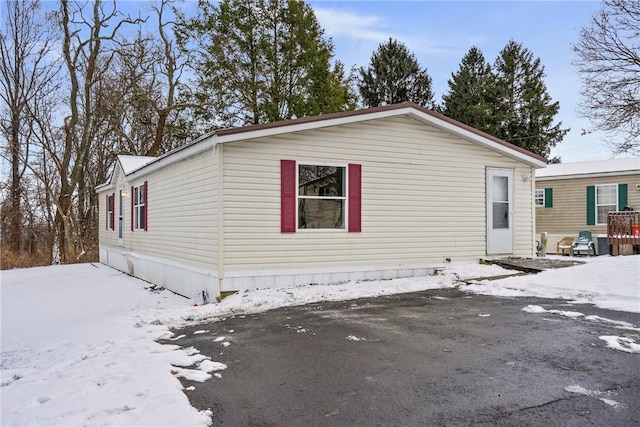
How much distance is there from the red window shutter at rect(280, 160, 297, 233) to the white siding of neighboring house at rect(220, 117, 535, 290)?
0.30 ft

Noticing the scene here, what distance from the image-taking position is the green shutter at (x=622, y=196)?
15.6 metres

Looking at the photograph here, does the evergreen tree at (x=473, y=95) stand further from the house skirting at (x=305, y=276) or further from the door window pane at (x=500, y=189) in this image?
the house skirting at (x=305, y=276)

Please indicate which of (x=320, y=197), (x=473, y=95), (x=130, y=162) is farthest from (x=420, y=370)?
(x=473, y=95)

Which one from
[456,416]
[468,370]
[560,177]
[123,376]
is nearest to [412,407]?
[456,416]

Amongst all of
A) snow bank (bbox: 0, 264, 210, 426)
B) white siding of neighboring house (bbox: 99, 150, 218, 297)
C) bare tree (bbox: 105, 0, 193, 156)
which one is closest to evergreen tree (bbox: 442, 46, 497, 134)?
bare tree (bbox: 105, 0, 193, 156)

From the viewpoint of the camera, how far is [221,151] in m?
7.59

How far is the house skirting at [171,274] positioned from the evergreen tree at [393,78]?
21931mm

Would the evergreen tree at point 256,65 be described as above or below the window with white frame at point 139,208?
above

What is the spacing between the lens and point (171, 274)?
9969mm

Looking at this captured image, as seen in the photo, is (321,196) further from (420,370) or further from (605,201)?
(605,201)

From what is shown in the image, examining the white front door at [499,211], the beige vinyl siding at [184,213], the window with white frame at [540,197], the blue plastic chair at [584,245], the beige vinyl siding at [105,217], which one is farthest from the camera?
the window with white frame at [540,197]

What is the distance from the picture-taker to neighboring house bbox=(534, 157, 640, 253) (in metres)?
15.7

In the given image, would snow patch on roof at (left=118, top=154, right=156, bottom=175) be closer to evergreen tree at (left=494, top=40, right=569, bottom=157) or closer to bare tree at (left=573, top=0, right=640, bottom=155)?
bare tree at (left=573, top=0, right=640, bottom=155)

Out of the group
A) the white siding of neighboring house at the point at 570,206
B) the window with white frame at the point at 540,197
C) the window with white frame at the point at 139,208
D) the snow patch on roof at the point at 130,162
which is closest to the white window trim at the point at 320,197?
the window with white frame at the point at 139,208
